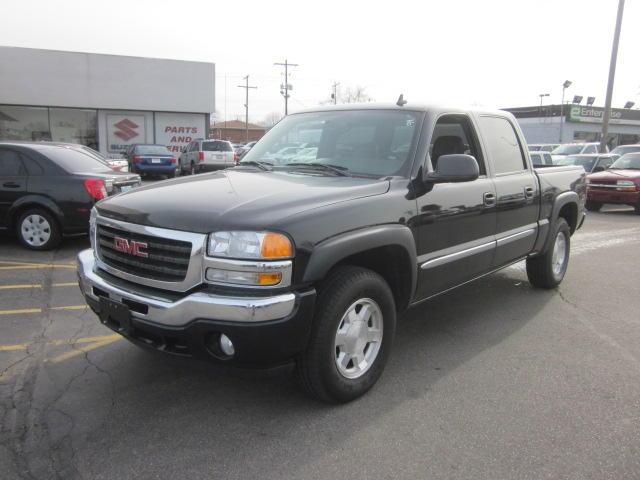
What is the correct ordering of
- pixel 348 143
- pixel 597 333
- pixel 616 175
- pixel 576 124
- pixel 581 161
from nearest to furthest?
1. pixel 348 143
2. pixel 597 333
3. pixel 616 175
4. pixel 581 161
5. pixel 576 124

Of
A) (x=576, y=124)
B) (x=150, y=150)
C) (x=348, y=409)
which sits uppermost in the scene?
(x=576, y=124)

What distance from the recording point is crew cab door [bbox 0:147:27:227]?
296 inches

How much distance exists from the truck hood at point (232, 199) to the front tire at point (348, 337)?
0.48m

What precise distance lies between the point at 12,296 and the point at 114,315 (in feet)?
9.89

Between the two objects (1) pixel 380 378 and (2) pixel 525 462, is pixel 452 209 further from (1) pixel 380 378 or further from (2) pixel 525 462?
(2) pixel 525 462

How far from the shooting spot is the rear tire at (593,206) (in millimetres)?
14467

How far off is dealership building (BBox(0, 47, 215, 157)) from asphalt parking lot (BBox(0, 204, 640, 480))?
75.0 feet

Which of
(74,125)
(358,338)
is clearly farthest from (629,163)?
(74,125)

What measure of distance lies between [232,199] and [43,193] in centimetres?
553

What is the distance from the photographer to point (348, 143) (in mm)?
4105

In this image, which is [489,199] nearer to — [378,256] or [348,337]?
[378,256]

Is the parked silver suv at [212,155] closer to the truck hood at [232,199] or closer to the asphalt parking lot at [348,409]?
the asphalt parking lot at [348,409]

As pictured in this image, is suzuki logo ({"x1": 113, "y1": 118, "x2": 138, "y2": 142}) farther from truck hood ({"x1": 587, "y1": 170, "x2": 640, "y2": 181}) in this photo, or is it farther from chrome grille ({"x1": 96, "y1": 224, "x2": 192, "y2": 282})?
chrome grille ({"x1": 96, "y1": 224, "x2": 192, "y2": 282})

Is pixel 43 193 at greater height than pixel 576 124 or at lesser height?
lesser
